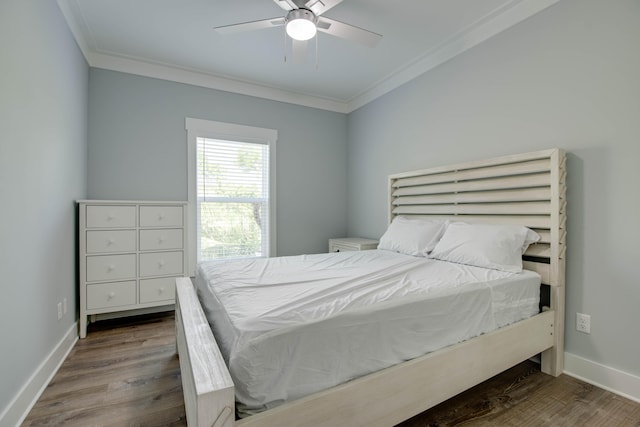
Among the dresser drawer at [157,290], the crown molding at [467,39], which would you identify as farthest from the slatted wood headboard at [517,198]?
the dresser drawer at [157,290]

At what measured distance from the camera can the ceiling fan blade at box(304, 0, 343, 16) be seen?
184 cm

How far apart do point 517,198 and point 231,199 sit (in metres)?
2.85

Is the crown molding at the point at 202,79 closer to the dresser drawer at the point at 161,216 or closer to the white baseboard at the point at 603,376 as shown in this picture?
the dresser drawer at the point at 161,216

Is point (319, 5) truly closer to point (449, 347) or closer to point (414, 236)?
point (414, 236)

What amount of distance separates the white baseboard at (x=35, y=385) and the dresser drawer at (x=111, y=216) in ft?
2.84

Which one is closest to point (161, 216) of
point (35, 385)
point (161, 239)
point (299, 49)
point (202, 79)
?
point (161, 239)

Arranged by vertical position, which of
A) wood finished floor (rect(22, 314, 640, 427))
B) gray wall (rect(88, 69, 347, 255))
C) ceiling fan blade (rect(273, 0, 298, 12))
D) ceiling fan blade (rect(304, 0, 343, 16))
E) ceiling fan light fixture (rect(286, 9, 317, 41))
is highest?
ceiling fan blade (rect(273, 0, 298, 12))

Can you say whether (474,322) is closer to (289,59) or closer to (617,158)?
(617,158)

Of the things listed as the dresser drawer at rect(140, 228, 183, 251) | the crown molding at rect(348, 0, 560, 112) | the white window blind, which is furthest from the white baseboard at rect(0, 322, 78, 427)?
the crown molding at rect(348, 0, 560, 112)

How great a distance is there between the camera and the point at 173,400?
5.58 feet

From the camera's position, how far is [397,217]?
3170mm

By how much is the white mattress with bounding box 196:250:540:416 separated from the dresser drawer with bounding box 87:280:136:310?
1100 millimetres

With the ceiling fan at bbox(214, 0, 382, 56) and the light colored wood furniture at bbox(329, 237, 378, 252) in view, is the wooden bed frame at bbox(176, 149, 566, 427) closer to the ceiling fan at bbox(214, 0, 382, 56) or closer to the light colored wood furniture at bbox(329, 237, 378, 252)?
the light colored wood furniture at bbox(329, 237, 378, 252)

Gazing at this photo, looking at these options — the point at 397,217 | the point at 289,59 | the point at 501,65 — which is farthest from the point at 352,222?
the point at 501,65
